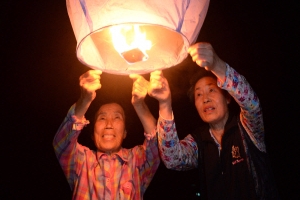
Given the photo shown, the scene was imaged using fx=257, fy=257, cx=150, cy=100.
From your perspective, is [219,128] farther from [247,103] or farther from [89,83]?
[89,83]

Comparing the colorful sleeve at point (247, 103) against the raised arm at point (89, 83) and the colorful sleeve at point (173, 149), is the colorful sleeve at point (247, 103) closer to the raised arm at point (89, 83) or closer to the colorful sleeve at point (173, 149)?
the colorful sleeve at point (173, 149)

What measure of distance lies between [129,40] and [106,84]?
1996mm

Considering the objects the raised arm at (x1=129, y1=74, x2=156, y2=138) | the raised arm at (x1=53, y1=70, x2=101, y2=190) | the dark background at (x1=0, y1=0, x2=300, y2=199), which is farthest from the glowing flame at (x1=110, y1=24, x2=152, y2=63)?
the dark background at (x1=0, y1=0, x2=300, y2=199)

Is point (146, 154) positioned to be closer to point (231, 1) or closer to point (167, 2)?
point (167, 2)

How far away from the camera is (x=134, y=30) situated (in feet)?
3.57

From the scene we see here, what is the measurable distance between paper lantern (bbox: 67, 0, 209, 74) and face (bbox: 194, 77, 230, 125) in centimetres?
78

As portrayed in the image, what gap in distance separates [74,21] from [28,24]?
1.81 meters

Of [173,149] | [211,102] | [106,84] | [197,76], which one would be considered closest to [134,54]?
[173,149]

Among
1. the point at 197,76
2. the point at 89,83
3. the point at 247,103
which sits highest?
the point at 197,76

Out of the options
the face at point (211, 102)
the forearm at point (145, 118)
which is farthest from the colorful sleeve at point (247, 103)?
the forearm at point (145, 118)

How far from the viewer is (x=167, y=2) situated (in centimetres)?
93

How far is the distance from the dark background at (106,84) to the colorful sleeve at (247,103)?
107 centimetres


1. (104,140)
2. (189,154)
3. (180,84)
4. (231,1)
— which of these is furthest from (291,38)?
(104,140)

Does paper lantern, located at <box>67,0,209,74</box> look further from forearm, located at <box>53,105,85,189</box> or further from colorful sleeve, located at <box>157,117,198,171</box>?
forearm, located at <box>53,105,85,189</box>
